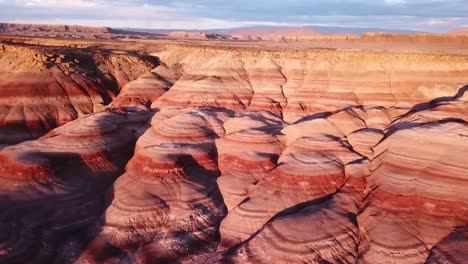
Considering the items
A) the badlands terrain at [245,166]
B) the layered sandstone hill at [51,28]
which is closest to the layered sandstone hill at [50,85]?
the badlands terrain at [245,166]

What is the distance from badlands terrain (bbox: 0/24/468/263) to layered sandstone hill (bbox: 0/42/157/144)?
0.16m

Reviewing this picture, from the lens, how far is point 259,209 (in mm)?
19859

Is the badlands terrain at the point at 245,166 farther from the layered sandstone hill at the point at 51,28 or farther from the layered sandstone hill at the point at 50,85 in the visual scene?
the layered sandstone hill at the point at 51,28

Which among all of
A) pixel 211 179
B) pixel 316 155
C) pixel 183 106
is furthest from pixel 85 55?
pixel 316 155

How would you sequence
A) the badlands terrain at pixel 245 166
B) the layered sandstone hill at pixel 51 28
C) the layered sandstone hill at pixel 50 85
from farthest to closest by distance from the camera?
the layered sandstone hill at pixel 51 28, the layered sandstone hill at pixel 50 85, the badlands terrain at pixel 245 166

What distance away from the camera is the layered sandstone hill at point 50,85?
32.5m

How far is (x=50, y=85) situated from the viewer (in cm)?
3547

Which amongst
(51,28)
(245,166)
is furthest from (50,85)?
(51,28)

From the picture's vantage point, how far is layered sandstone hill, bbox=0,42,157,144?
107ft

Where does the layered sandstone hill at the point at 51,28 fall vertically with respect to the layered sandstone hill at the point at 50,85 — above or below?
above

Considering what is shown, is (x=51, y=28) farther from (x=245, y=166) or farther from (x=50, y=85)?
(x=245, y=166)

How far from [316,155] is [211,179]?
632 cm

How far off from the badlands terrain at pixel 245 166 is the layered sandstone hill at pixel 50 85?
6.4 inches

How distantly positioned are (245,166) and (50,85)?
21479mm
